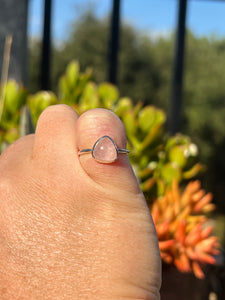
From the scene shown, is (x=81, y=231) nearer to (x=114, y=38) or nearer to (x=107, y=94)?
(x=107, y=94)

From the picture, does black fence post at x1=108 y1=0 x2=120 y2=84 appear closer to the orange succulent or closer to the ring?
the orange succulent

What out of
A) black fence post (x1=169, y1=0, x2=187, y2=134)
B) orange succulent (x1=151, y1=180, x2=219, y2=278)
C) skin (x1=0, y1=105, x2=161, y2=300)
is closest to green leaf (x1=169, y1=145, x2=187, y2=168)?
orange succulent (x1=151, y1=180, x2=219, y2=278)

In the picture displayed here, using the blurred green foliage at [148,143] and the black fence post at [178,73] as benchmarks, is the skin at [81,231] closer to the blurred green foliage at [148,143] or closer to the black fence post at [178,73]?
the blurred green foliage at [148,143]

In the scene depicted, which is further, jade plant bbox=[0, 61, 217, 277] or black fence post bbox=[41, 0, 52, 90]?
black fence post bbox=[41, 0, 52, 90]

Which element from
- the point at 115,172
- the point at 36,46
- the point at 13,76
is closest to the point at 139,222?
the point at 115,172

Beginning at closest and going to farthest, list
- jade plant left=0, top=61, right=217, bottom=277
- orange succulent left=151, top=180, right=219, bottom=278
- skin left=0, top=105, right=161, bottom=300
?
skin left=0, top=105, right=161, bottom=300, orange succulent left=151, top=180, right=219, bottom=278, jade plant left=0, top=61, right=217, bottom=277

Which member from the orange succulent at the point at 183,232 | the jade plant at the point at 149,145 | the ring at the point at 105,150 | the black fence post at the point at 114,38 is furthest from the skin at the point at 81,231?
the black fence post at the point at 114,38

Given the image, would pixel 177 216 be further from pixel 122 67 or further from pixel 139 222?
pixel 122 67
